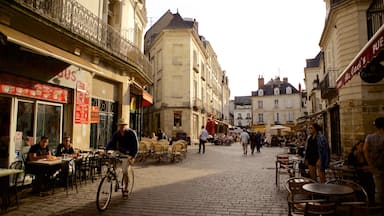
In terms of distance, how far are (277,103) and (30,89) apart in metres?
60.5

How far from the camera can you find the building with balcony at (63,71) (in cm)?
704

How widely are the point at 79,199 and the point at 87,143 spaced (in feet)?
15.3

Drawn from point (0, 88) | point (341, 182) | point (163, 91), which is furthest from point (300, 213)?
point (163, 91)

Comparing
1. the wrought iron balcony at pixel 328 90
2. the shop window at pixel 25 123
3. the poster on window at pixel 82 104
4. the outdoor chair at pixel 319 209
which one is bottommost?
the outdoor chair at pixel 319 209

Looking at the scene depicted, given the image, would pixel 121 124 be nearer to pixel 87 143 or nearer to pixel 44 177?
pixel 44 177

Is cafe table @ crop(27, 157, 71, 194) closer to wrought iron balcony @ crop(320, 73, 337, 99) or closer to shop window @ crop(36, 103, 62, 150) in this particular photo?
shop window @ crop(36, 103, 62, 150)

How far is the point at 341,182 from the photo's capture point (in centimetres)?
458

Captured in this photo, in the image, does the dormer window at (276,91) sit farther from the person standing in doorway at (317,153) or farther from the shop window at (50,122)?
the person standing in doorway at (317,153)

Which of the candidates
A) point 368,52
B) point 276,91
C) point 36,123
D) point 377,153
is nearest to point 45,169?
point 36,123

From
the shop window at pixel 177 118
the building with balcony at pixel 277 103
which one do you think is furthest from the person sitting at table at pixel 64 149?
the building with balcony at pixel 277 103

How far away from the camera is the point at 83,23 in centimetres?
978

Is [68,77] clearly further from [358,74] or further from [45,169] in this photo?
[358,74]

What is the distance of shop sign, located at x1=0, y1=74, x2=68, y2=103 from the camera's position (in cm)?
719

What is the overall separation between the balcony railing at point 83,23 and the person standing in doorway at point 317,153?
23.6 ft
